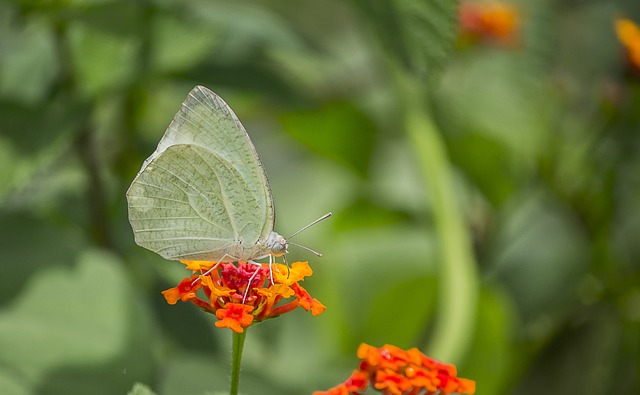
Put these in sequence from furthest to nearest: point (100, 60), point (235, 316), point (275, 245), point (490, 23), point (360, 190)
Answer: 1. point (360, 190)
2. point (490, 23)
3. point (100, 60)
4. point (275, 245)
5. point (235, 316)

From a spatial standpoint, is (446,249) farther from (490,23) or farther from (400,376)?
(400,376)

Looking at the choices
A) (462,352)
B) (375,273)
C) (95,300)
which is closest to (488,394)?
(462,352)

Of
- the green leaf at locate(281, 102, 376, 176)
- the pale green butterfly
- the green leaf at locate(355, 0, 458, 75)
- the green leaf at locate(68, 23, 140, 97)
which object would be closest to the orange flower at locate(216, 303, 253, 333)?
the pale green butterfly

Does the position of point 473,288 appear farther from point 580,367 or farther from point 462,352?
point 580,367

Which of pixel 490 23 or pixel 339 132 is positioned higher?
pixel 490 23

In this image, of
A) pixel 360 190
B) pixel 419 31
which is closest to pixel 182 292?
pixel 419 31

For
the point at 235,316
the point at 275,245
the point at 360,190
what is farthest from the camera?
the point at 360,190
